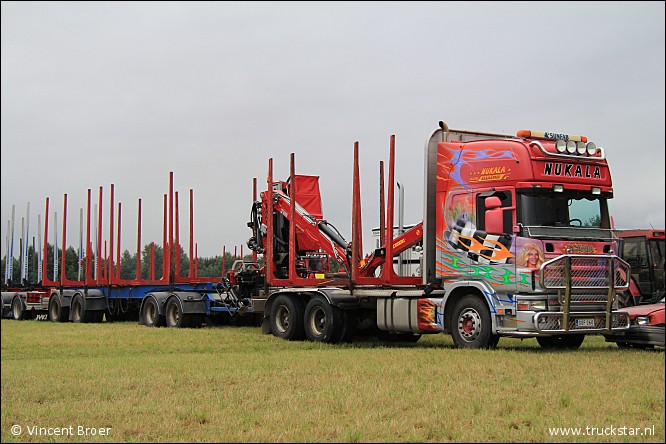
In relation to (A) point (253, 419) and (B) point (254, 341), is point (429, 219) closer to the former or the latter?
(B) point (254, 341)

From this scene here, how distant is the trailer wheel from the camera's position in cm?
3334

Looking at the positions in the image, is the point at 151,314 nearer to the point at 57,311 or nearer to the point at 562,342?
the point at 57,311

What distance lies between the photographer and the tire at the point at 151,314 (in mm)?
24797

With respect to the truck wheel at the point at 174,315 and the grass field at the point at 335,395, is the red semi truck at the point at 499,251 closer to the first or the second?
the grass field at the point at 335,395

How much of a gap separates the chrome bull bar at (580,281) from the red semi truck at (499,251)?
0.02m

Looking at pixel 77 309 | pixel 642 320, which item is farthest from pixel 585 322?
pixel 77 309

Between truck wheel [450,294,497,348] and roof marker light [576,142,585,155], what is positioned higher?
roof marker light [576,142,585,155]

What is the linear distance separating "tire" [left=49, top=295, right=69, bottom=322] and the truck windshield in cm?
1992

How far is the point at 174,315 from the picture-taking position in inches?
960

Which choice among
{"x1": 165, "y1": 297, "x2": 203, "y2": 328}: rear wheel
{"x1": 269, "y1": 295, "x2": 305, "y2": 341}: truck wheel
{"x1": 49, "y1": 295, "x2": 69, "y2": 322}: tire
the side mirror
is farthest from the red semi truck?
{"x1": 49, "y1": 295, "x2": 69, "y2": 322}: tire

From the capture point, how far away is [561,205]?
15156 mm

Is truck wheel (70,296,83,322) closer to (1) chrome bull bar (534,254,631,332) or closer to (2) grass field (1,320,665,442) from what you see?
(2) grass field (1,320,665,442)

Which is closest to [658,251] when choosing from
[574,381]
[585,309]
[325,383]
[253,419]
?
[585,309]

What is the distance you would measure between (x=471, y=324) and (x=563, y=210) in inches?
101
